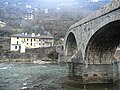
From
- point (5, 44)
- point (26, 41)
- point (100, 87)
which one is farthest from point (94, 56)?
point (5, 44)

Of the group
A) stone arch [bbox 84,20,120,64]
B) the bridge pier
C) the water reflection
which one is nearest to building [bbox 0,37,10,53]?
the bridge pier

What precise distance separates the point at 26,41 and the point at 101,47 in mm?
52353

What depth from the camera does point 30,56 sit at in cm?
A: 5956

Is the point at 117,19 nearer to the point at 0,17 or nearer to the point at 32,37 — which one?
the point at 32,37

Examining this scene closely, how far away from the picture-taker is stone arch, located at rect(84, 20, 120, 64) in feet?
63.8

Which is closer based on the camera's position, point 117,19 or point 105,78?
point 117,19

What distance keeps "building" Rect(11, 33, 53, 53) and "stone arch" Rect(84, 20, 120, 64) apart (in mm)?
45310

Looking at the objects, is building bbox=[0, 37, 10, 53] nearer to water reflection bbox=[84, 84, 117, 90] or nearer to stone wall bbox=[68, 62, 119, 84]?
stone wall bbox=[68, 62, 119, 84]

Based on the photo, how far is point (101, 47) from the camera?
21.5 meters

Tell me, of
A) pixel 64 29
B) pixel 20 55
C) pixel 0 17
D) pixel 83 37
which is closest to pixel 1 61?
pixel 20 55

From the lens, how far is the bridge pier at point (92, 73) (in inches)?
819

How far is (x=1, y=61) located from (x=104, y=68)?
4018 cm

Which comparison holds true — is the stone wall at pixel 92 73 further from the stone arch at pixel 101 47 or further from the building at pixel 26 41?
the building at pixel 26 41

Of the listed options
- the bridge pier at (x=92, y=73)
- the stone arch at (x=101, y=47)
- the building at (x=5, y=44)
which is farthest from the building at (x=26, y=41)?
the stone arch at (x=101, y=47)
